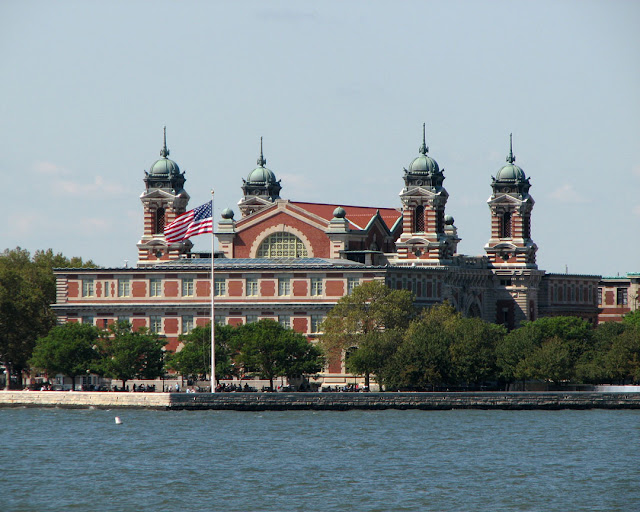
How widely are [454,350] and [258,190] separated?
54997mm

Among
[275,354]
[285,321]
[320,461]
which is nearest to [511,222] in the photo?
[285,321]

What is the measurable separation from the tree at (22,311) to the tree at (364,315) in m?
23.9

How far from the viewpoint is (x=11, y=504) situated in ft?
233

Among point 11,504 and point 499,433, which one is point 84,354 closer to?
point 499,433

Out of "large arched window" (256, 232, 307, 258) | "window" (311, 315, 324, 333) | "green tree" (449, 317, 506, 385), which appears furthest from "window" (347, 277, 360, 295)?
"large arched window" (256, 232, 307, 258)

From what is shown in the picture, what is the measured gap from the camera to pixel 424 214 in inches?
6127

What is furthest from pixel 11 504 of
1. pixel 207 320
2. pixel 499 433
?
pixel 207 320

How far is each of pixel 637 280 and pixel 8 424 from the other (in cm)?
10286

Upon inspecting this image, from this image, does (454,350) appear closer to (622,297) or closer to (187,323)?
(187,323)

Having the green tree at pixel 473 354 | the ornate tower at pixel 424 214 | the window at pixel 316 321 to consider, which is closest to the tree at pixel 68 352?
the window at pixel 316 321

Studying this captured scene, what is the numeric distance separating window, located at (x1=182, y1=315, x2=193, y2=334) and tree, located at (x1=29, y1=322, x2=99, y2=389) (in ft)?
30.6

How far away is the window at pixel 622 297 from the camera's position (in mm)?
194375

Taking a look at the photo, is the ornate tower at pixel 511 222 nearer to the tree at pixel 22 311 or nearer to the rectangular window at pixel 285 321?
the rectangular window at pixel 285 321

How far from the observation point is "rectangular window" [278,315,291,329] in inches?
5285
